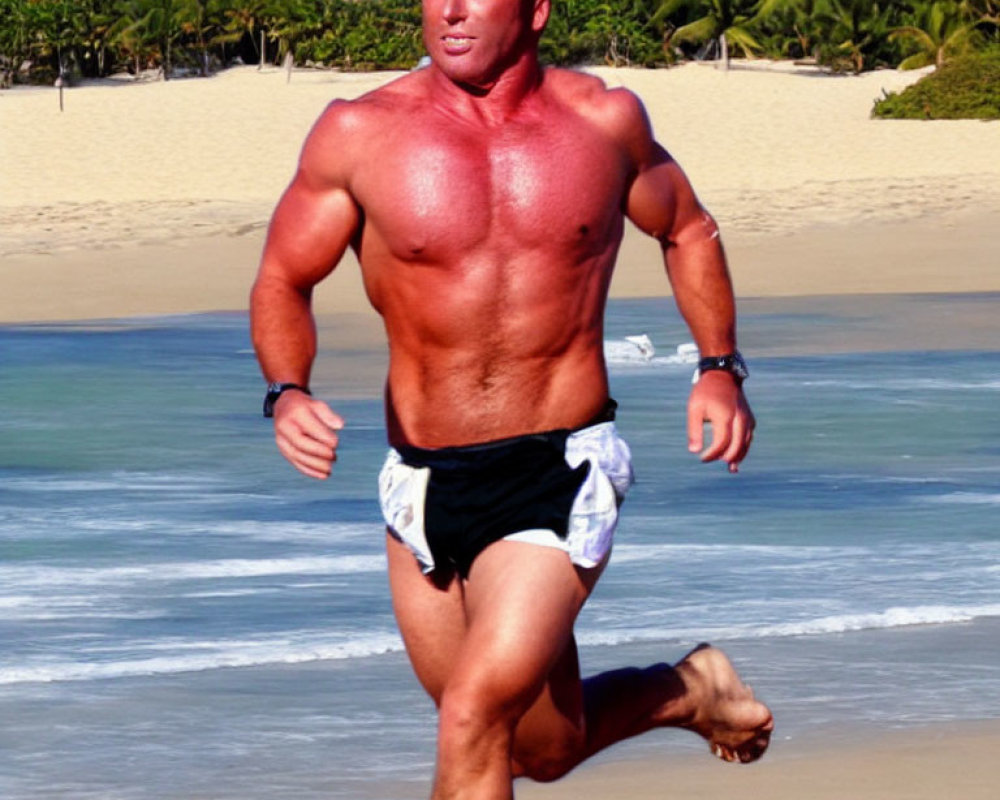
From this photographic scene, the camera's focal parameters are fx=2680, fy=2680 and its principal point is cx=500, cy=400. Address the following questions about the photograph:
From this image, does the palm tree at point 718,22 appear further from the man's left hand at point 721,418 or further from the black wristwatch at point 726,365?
the man's left hand at point 721,418

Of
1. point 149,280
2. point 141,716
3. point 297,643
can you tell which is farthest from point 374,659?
point 149,280

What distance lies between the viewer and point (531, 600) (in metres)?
4.73

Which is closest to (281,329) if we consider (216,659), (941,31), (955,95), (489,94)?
(489,94)

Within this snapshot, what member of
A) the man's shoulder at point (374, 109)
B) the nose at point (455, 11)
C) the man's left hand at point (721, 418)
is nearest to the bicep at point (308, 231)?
the man's shoulder at point (374, 109)

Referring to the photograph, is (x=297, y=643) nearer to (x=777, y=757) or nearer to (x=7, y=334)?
(x=777, y=757)

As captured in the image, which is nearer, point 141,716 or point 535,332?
point 535,332

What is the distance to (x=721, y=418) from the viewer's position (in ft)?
16.6

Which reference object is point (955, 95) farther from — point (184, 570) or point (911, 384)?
point (184, 570)

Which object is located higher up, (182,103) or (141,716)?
(141,716)

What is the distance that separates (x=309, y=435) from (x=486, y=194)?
1.92ft

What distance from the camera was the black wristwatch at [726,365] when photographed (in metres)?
5.21

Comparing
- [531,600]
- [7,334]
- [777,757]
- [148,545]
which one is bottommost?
[7,334]

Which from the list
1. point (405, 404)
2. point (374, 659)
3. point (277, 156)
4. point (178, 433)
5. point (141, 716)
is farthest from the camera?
point (277, 156)

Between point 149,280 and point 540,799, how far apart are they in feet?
56.5
